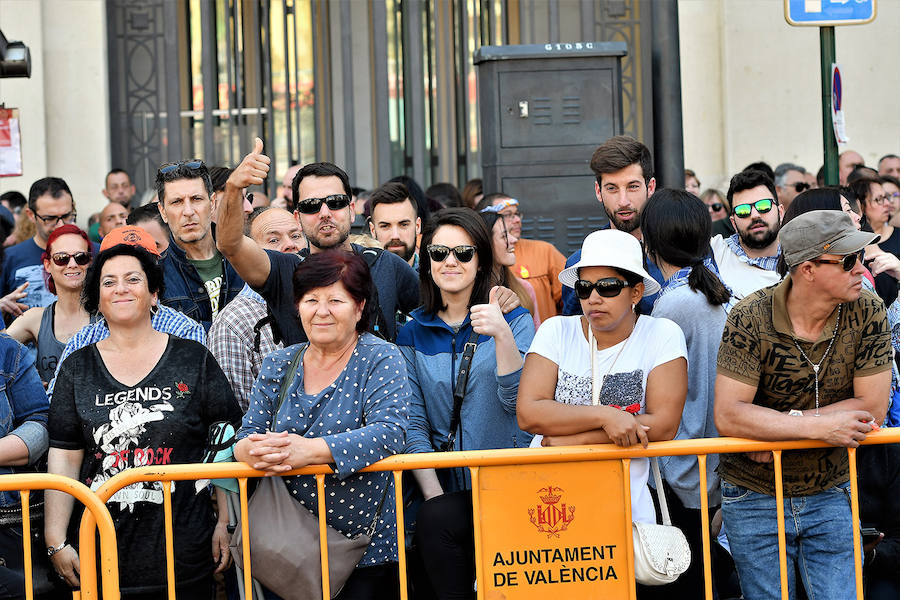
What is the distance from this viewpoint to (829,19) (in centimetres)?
729

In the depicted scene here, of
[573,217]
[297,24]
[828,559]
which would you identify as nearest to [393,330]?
[828,559]

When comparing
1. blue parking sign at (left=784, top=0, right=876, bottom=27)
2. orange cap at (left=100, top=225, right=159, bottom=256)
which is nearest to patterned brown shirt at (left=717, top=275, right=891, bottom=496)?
orange cap at (left=100, top=225, right=159, bottom=256)

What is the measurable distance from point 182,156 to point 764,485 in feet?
27.1

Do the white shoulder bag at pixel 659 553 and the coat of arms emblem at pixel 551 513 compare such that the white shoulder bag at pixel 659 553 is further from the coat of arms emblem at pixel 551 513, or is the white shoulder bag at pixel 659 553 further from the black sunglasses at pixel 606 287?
the black sunglasses at pixel 606 287

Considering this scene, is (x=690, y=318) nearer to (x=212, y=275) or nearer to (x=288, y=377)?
(x=288, y=377)

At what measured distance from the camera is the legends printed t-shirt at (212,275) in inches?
229

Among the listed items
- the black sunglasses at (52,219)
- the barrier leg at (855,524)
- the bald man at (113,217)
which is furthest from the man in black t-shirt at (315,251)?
the bald man at (113,217)

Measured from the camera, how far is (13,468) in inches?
193

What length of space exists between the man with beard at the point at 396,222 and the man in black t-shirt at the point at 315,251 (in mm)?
783

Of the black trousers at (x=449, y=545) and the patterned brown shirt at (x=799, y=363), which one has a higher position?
the patterned brown shirt at (x=799, y=363)

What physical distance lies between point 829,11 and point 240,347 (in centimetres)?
420

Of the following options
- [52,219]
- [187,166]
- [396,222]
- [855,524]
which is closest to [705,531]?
[855,524]

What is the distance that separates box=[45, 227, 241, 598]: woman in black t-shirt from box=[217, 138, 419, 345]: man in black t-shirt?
1.44ft

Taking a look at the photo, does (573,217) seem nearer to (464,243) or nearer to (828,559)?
(464,243)
